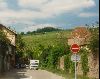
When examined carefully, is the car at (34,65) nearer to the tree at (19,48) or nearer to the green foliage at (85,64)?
the tree at (19,48)

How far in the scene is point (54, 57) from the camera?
67625 millimetres

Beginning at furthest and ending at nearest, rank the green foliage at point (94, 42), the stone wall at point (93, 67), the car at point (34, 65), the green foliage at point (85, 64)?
the car at point (34, 65), the green foliage at point (85, 64), the stone wall at point (93, 67), the green foliage at point (94, 42)

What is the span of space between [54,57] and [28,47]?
44.3 meters

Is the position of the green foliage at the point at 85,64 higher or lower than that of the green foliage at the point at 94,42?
lower

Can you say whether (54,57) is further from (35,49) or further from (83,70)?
(35,49)

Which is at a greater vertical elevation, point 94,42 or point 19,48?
point 94,42

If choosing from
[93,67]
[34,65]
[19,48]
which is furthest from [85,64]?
[19,48]

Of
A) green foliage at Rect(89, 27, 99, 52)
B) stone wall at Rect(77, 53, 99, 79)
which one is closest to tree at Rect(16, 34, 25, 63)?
stone wall at Rect(77, 53, 99, 79)

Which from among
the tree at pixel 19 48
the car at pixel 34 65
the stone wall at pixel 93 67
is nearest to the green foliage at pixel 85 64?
the stone wall at pixel 93 67

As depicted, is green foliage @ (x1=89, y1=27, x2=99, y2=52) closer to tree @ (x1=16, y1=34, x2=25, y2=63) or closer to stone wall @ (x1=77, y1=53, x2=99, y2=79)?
stone wall @ (x1=77, y1=53, x2=99, y2=79)

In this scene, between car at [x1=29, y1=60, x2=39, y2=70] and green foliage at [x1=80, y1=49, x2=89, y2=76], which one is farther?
car at [x1=29, y1=60, x2=39, y2=70]

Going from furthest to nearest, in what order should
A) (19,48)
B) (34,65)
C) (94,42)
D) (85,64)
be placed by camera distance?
(19,48) < (34,65) < (85,64) < (94,42)

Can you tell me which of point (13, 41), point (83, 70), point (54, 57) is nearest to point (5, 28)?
point (13, 41)

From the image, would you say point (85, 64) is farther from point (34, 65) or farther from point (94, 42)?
point (34, 65)
